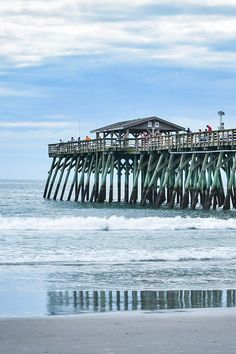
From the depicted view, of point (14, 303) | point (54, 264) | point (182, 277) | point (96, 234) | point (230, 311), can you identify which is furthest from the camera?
point (96, 234)

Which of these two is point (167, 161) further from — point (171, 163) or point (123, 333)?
point (123, 333)

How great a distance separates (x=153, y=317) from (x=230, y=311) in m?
1.18

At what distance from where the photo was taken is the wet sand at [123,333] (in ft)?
30.2

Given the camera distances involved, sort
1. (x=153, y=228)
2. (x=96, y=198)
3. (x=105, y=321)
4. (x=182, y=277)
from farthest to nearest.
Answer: (x=96, y=198) → (x=153, y=228) → (x=182, y=277) → (x=105, y=321)

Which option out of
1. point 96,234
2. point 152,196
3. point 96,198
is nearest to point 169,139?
point 152,196

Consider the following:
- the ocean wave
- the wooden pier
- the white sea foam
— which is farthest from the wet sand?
the wooden pier

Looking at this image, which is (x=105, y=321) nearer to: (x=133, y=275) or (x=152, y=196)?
(x=133, y=275)

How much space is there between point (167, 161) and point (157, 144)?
1.09 meters

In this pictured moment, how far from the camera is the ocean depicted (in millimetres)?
13034

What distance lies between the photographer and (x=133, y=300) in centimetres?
1325

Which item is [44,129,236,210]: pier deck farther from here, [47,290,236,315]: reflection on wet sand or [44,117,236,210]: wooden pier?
[47,290,236,315]: reflection on wet sand

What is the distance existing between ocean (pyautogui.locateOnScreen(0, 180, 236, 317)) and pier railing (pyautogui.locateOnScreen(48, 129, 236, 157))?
9327 mm

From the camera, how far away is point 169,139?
46562 mm

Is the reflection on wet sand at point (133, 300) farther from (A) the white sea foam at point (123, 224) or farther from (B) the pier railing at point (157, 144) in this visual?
(B) the pier railing at point (157, 144)
